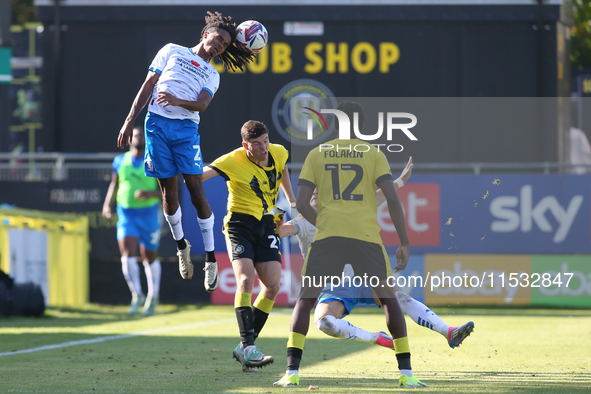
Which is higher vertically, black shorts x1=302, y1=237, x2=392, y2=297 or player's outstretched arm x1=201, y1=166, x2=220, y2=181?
player's outstretched arm x1=201, y1=166, x2=220, y2=181

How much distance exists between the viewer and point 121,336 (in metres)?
10.2

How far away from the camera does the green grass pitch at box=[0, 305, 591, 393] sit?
6.02 m

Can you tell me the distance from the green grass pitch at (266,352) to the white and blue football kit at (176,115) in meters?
1.77

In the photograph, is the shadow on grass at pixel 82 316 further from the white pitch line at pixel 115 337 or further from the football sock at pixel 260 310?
the football sock at pixel 260 310

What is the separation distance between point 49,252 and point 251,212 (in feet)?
24.5

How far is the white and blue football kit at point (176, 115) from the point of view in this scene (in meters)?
6.97

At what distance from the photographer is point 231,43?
285 inches

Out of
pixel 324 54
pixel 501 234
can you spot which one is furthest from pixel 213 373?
pixel 324 54

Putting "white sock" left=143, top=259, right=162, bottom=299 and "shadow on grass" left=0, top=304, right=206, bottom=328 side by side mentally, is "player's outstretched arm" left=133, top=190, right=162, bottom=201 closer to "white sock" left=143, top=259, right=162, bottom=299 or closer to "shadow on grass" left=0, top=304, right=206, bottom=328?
"white sock" left=143, top=259, right=162, bottom=299

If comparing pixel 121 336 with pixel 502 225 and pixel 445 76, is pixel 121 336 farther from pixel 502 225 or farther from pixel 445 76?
pixel 445 76

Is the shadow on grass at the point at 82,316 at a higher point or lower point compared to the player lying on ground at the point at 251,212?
lower

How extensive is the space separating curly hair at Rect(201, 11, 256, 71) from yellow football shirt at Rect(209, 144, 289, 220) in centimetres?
80

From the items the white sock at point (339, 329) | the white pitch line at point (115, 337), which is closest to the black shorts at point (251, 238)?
the white sock at point (339, 329)

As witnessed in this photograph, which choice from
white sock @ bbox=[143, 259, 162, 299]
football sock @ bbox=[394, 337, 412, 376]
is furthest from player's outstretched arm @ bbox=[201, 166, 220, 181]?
white sock @ bbox=[143, 259, 162, 299]
